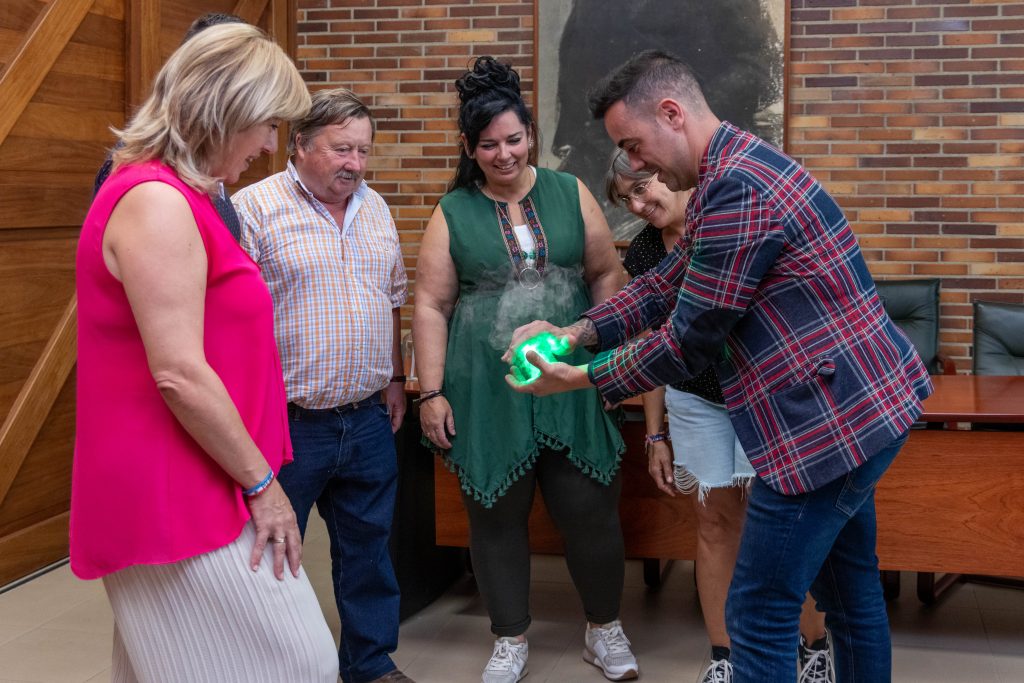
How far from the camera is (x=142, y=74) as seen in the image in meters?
4.43

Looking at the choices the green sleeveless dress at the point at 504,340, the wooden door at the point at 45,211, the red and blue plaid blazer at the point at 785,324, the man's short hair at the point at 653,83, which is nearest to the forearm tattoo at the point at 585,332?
the red and blue plaid blazer at the point at 785,324

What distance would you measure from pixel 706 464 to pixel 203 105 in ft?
5.46

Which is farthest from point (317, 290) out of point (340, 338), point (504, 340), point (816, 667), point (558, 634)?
point (816, 667)

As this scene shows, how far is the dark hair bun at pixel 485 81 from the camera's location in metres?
2.95

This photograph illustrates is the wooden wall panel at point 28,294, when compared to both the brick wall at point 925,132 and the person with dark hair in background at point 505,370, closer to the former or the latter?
the person with dark hair in background at point 505,370

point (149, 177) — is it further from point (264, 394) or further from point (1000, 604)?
point (1000, 604)

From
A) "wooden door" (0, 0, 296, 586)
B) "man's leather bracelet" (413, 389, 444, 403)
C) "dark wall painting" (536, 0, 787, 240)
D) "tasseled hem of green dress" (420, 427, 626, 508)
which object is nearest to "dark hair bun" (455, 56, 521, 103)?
"man's leather bracelet" (413, 389, 444, 403)

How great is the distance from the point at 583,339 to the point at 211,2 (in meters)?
3.30

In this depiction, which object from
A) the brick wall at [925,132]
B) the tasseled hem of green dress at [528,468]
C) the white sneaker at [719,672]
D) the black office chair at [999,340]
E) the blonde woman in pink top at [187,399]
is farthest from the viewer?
the brick wall at [925,132]

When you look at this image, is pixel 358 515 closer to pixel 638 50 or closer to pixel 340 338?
pixel 340 338

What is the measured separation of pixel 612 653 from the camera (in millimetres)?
3156

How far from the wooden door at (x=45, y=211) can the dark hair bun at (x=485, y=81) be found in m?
1.73

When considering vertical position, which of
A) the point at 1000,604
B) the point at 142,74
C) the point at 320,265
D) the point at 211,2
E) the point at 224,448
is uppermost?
the point at 211,2

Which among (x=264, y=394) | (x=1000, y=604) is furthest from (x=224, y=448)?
(x=1000, y=604)
